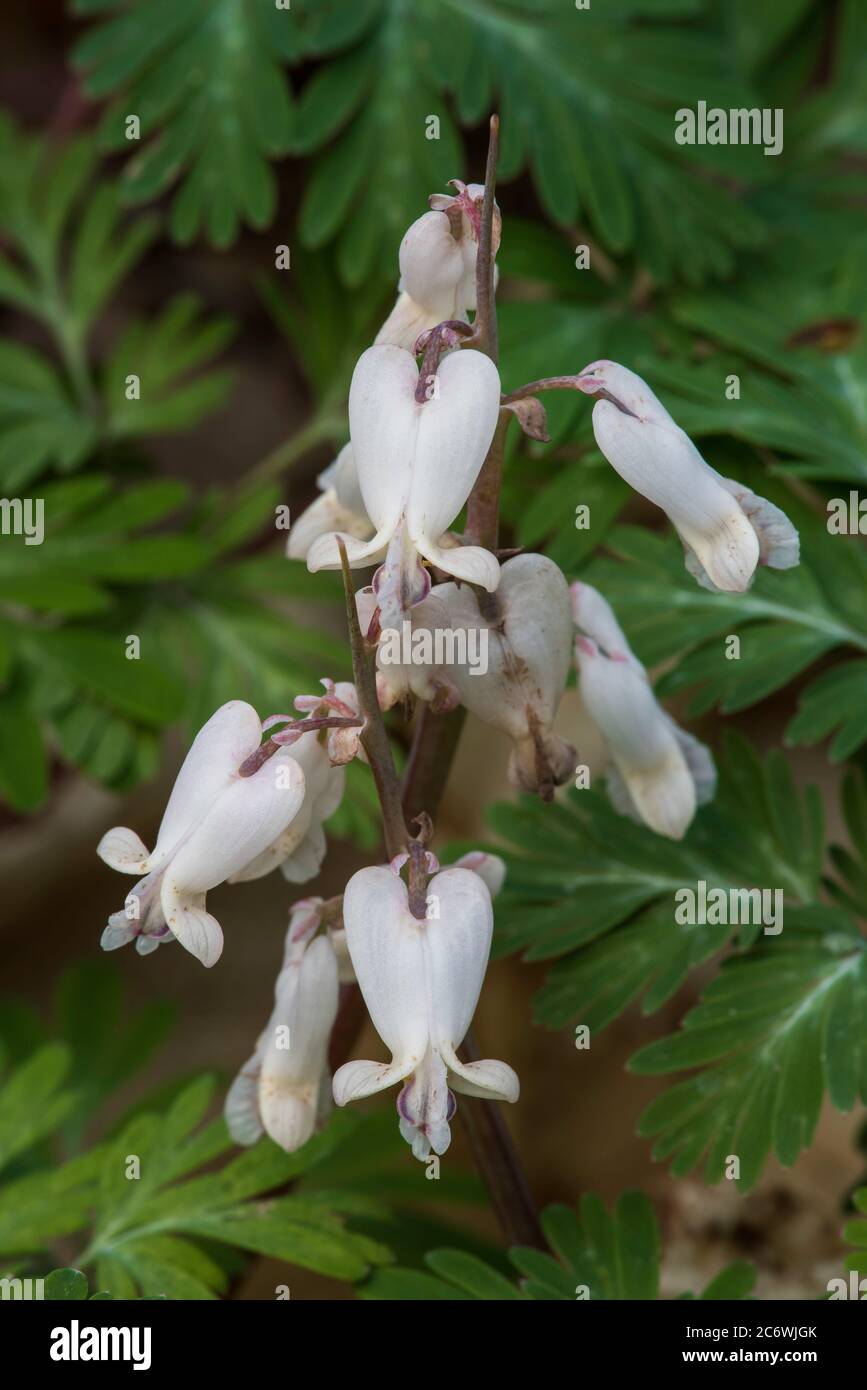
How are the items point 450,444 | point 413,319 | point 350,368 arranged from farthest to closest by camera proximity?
point 350,368 → point 413,319 → point 450,444

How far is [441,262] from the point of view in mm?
833

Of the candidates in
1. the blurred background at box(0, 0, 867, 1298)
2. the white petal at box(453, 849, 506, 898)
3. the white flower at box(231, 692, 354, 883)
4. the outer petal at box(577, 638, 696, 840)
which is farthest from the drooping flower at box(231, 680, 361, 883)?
the blurred background at box(0, 0, 867, 1298)

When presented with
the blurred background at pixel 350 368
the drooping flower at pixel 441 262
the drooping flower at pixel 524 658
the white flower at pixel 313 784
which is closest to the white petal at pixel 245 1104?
the white flower at pixel 313 784

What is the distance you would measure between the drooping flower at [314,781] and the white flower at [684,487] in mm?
226

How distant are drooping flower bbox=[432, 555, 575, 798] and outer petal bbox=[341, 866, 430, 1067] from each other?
106 mm

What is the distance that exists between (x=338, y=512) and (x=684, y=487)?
276 mm

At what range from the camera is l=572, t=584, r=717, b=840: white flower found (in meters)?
0.98

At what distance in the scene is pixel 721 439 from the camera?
4.55 ft

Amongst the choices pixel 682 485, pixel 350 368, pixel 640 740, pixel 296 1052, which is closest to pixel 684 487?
pixel 682 485

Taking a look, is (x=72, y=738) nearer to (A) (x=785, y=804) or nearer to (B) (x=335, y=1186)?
(B) (x=335, y=1186)

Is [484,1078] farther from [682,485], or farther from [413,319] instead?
[413,319]

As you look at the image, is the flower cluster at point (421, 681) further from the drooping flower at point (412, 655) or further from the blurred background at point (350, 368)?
the blurred background at point (350, 368)

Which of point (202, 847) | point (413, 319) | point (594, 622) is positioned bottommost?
point (202, 847)

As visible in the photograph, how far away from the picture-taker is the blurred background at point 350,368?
4.67ft
